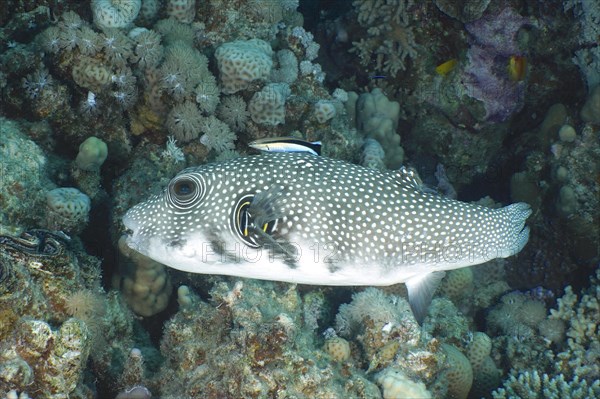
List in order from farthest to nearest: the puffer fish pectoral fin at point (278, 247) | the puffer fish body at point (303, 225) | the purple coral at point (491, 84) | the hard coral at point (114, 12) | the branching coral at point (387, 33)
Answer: the branching coral at point (387, 33) → the purple coral at point (491, 84) → the hard coral at point (114, 12) → the puffer fish body at point (303, 225) → the puffer fish pectoral fin at point (278, 247)

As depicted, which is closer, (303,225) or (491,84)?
(303,225)

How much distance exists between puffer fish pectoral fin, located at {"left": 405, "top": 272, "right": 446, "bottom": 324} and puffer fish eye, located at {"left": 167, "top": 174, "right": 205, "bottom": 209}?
2.26 meters

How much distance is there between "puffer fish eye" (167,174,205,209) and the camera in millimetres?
4066

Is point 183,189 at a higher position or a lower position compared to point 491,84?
lower

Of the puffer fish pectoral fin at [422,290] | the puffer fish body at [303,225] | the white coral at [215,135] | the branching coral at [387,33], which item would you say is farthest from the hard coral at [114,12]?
the puffer fish pectoral fin at [422,290]

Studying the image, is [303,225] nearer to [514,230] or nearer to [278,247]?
[278,247]

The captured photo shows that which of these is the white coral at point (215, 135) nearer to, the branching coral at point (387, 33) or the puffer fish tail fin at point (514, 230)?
the puffer fish tail fin at point (514, 230)

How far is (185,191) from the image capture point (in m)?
4.09

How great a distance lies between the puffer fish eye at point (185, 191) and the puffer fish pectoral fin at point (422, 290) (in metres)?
2.26

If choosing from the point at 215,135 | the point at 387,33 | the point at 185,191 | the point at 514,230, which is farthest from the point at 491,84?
the point at 185,191

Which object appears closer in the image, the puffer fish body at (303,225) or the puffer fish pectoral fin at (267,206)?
the puffer fish pectoral fin at (267,206)

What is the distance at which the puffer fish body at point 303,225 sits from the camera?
13.3ft

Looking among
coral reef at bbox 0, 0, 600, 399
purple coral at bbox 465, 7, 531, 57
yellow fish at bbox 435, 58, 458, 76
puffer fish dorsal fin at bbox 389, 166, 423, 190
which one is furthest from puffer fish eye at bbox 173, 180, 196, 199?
purple coral at bbox 465, 7, 531, 57

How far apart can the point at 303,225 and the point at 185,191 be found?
110 centimetres
